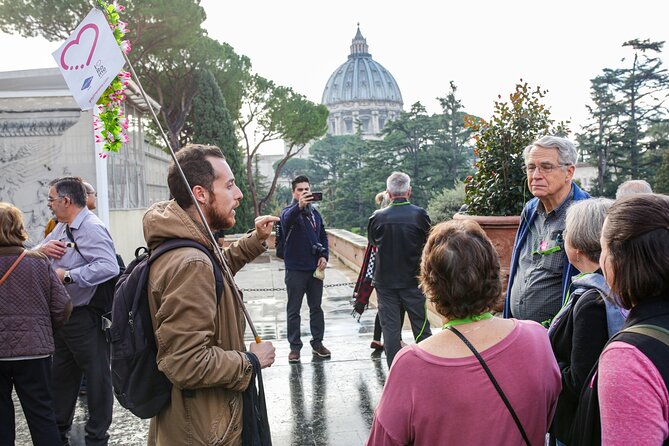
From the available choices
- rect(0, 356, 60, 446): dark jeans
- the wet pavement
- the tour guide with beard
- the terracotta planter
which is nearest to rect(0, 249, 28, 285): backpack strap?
rect(0, 356, 60, 446): dark jeans

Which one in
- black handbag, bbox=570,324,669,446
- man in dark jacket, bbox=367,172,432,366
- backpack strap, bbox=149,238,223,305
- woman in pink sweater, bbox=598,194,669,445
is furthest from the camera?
man in dark jacket, bbox=367,172,432,366

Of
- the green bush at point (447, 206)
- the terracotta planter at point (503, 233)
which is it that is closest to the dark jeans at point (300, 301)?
the terracotta planter at point (503, 233)

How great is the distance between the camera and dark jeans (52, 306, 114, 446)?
3.74m

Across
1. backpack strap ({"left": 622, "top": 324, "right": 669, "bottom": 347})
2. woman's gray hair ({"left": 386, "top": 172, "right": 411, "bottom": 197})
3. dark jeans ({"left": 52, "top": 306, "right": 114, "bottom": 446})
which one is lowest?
dark jeans ({"left": 52, "top": 306, "right": 114, "bottom": 446})

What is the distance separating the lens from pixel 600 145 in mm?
37531

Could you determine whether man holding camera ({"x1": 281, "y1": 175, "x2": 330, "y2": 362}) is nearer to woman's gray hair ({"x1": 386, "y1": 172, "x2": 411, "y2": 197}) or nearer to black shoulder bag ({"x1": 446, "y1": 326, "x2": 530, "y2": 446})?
woman's gray hair ({"x1": 386, "y1": 172, "x2": 411, "y2": 197})

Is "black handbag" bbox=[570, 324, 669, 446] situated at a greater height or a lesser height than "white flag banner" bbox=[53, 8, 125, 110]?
lesser

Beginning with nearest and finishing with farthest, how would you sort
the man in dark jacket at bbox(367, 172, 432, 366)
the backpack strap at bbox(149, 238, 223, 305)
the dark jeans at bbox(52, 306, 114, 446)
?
the backpack strap at bbox(149, 238, 223, 305) < the dark jeans at bbox(52, 306, 114, 446) < the man in dark jacket at bbox(367, 172, 432, 366)

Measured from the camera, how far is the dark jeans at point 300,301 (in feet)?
19.6

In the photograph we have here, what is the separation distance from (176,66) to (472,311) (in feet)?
93.0

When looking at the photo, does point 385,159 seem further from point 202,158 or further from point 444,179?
point 202,158

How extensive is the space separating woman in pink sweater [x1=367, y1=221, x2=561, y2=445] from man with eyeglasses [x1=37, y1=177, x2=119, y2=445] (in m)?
2.68

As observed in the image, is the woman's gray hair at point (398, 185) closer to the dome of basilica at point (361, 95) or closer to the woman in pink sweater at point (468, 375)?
the woman in pink sweater at point (468, 375)

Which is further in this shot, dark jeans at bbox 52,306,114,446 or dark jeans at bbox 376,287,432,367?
dark jeans at bbox 376,287,432,367
